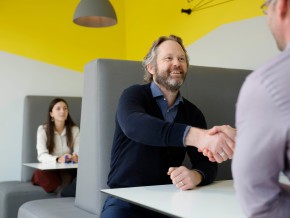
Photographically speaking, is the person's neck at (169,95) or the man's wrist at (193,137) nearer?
the man's wrist at (193,137)

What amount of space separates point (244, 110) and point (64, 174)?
276cm

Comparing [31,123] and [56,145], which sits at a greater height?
[31,123]

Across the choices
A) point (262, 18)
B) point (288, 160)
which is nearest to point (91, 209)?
point (288, 160)

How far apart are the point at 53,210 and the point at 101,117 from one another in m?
0.53

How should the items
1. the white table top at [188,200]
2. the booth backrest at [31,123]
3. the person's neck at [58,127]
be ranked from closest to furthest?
the white table top at [188,200], the person's neck at [58,127], the booth backrest at [31,123]

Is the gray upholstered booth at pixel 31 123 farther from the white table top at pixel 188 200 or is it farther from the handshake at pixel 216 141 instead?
the handshake at pixel 216 141

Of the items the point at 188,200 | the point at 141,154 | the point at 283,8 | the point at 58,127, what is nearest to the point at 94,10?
the point at 58,127

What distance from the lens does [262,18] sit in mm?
2738

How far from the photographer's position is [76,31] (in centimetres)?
446

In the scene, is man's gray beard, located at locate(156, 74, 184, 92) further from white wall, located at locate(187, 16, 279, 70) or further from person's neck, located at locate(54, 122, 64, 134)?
person's neck, located at locate(54, 122, 64, 134)

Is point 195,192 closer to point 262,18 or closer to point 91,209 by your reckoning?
point 91,209

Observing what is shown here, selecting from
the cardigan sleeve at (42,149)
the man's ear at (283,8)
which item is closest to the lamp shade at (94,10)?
→ the cardigan sleeve at (42,149)

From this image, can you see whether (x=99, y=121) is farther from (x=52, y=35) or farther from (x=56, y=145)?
(x=52, y=35)

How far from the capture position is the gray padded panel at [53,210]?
1936mm
